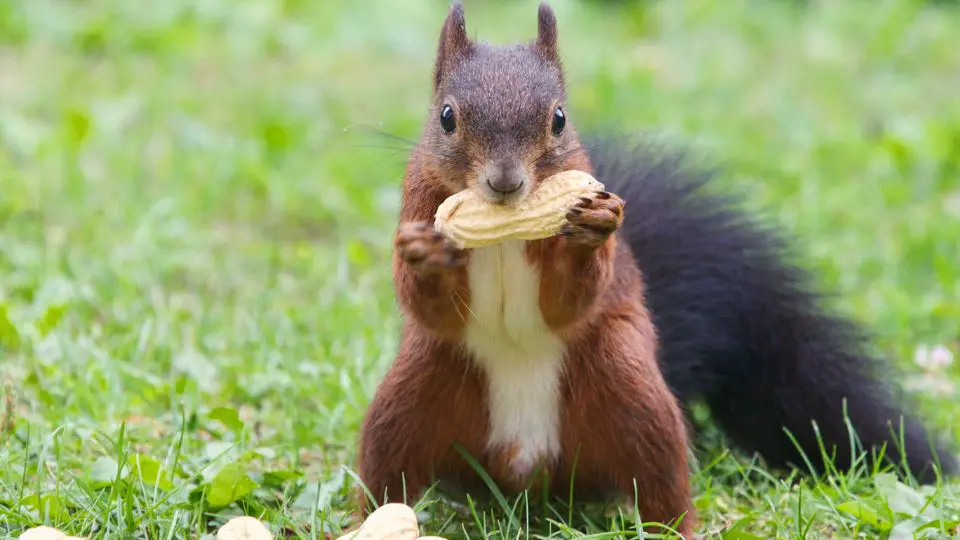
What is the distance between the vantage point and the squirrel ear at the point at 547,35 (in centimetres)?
227

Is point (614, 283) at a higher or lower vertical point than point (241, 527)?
higher

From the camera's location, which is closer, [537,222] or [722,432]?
[537,222]

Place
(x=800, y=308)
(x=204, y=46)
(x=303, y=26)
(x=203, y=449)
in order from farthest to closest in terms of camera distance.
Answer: (x=303, y=26)
(x=204, y=46)
(x=800, y=308)
(x=203, y=449)

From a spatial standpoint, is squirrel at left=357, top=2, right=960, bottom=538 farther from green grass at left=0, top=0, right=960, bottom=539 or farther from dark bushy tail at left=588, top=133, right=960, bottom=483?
green grass at left=0, top=0, right=960, bottom=539

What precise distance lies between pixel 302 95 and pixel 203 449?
2.79 m

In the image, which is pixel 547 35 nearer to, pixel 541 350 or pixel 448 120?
pixel 448 120

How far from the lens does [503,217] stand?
6.64 ft

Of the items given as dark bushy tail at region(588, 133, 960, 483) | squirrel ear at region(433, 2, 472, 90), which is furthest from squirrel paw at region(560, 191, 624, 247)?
dark bushy tail at region(588, 133, 960, 483)

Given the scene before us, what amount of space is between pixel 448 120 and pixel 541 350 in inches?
15.6

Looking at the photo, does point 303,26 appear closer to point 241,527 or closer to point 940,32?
point 940,32

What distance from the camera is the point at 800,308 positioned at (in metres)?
2.71

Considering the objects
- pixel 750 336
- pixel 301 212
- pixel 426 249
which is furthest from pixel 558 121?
pixel 301 212

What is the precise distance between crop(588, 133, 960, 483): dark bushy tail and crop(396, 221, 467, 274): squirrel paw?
2.34ft

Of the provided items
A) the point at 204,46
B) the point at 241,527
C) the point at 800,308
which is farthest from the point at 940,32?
the point at 241,527
